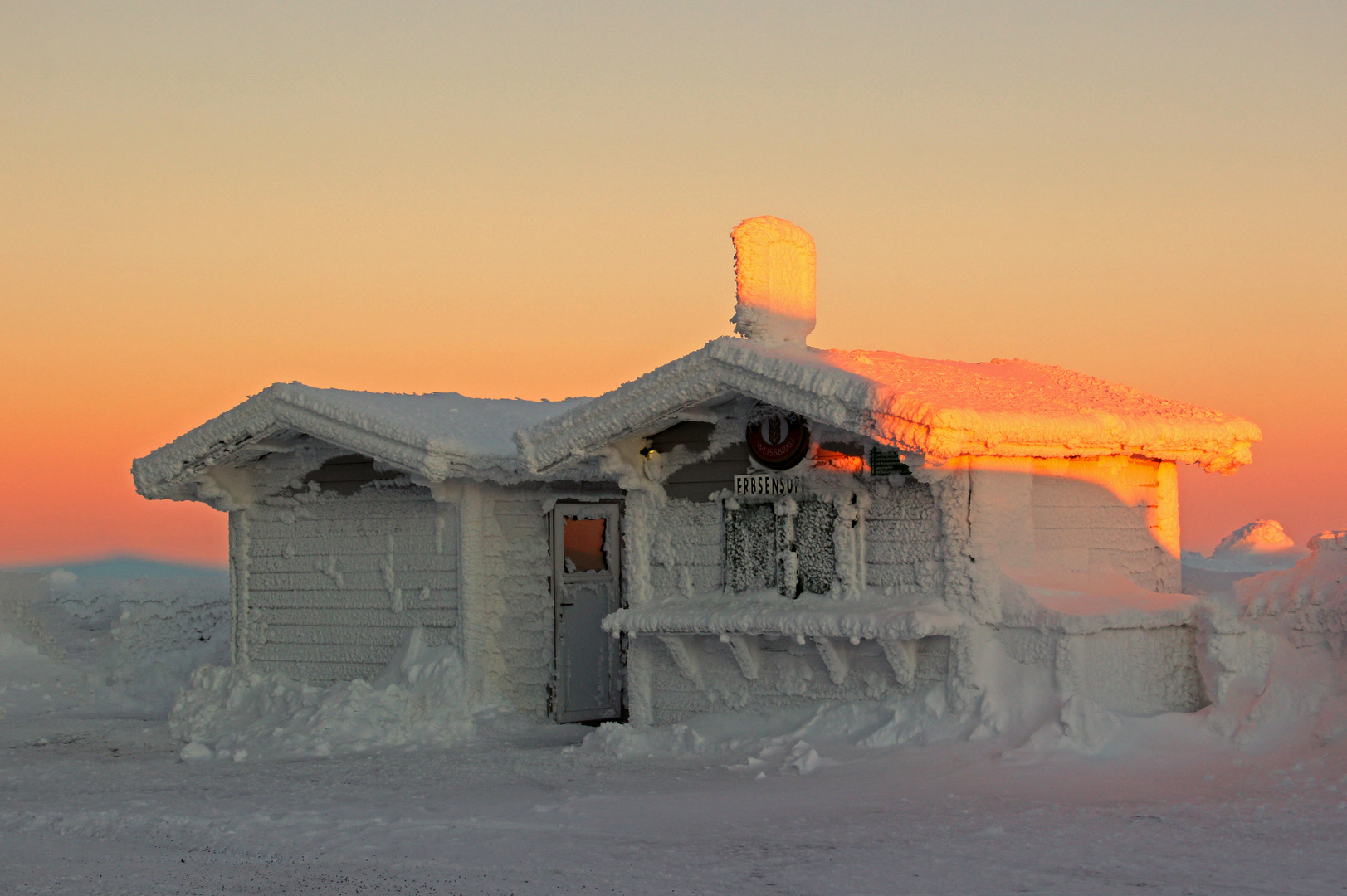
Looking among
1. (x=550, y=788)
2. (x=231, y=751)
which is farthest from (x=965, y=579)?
(x=231, y=751)

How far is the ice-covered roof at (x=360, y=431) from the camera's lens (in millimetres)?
13266

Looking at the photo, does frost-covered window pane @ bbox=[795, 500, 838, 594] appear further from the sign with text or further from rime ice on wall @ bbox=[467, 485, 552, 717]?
rime ice on wall @ bbox=[467, 485, 552, 717]

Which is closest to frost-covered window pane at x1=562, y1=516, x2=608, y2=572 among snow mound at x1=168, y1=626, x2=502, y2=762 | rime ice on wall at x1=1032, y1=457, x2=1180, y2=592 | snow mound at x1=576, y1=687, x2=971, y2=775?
snow mound at x1=168, y1=626, x2=502, y2=762

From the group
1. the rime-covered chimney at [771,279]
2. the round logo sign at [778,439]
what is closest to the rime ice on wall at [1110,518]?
the round logo sign at [778,439]

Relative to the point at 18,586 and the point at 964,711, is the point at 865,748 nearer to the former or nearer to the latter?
the point at 964,711

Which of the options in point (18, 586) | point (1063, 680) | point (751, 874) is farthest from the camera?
point (18, 586)

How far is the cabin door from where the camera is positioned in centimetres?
1407

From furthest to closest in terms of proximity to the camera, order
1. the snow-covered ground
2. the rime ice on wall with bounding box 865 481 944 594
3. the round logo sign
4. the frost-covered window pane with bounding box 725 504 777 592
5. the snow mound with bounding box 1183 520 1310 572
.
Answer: the snow mound with bounding box 1183 520 1310 572 → the frost-covered window pane with bounding box 725 504 777 592 → the round logo sign → the rime ice on wall with bounding box 865 481 944 594 → the snow-covered ground

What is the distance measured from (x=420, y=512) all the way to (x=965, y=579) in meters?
6.24

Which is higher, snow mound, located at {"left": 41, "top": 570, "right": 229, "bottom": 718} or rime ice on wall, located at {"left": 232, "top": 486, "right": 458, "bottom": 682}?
rime ice on wall, located at {"left": 232, "top": 486, "right": 458, "bottom": 682}

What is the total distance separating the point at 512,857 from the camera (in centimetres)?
782

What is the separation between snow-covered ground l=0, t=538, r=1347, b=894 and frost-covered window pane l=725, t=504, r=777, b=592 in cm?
120

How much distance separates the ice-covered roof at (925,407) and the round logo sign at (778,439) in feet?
1.51

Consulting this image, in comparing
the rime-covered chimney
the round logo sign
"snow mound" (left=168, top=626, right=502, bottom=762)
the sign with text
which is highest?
the rime-covered chimney
